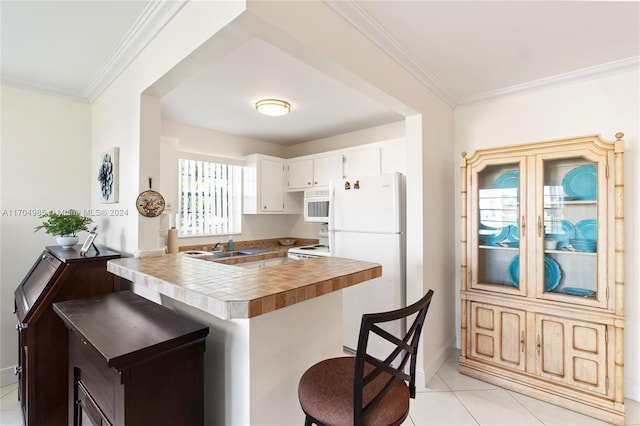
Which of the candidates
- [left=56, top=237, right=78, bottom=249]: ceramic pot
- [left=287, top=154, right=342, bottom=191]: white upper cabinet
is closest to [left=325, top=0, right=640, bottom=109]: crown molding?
[left=287, top=154, right=342, bottom=191]: white upper cabinet

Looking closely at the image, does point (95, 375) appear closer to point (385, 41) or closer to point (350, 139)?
point (385, 41)

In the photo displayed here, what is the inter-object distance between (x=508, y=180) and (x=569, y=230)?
0.57 meters

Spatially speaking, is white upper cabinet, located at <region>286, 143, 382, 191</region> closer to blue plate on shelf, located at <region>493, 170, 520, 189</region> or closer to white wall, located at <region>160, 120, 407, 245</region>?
white wall, located at <region>160, 120, 407, 245</region>

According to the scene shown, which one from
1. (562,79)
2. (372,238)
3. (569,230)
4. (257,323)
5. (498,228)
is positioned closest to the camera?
(257,323)

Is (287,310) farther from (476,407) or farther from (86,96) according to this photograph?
(86,96)

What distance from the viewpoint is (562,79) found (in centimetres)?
243

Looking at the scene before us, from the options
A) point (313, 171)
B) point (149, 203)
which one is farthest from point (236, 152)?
point (149, 203)

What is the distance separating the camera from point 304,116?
3.34 m

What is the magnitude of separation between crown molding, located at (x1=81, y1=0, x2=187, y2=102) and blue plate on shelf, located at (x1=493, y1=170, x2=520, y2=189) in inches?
101

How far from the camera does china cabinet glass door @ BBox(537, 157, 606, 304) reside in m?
2.20

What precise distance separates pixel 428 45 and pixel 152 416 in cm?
247

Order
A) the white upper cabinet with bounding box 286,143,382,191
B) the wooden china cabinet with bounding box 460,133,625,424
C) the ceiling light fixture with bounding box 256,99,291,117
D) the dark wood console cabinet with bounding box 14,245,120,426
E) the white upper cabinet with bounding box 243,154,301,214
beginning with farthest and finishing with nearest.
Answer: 1. the white upper cabinet with bounding box 243,154,301,214
2. the white upper cabinet with bounding box 286,143,382,191
3. the ceiling light fixture with bounding box 256,99,291,117
4. the wooden china cabinet with bounding box 460,133,625,424
5. the dark wood console cabinet with bounding box 14,245,120,426

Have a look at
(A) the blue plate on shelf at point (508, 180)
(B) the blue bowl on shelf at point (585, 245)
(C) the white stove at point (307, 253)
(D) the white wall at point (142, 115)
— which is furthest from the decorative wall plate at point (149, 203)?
(B) the blue bowl on shelf at point (585, 245)

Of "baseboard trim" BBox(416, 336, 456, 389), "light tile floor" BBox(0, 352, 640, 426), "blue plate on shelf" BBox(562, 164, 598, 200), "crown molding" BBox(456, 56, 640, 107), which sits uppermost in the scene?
"crown molding" BBox(456, 56, 640, 107)
